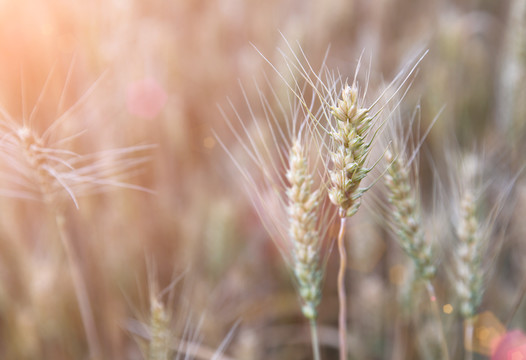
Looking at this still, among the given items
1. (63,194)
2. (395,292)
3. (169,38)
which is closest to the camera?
(63,194)

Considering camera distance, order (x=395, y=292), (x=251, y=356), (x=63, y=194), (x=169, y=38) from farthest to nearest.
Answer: (x=169, y=38) → (x=395, y=292) → (x=251, y=356) → (x=63, y=194)

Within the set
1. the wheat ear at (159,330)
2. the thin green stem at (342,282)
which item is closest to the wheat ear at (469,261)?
the thin green stem at (342,282)

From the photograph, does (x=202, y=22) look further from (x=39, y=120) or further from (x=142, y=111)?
(x=39, y=120)

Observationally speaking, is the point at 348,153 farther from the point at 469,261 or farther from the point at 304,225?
the point at 469,261

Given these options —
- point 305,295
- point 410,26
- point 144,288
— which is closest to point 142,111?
point 144,288

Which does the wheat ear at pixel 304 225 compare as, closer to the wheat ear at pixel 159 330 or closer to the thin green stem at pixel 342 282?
the thin green stem at pixel 342 282

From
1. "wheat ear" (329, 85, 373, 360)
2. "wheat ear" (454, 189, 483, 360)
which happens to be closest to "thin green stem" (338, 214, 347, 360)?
"wheat ear" (329, 85, 373, 360)

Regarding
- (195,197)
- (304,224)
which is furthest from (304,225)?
(195,197)

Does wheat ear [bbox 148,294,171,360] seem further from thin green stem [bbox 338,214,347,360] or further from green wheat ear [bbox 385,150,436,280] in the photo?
green wheat ear [bbox 385,150,436,280]
